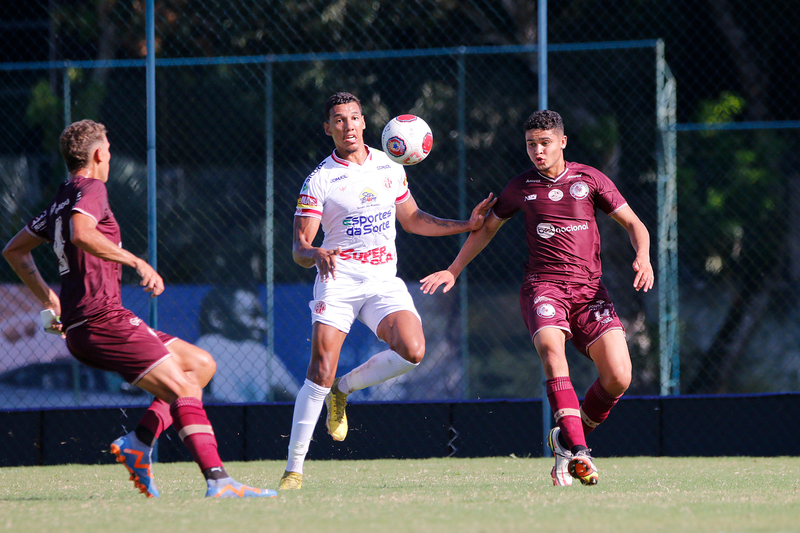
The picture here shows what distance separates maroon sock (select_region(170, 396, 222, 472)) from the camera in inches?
149

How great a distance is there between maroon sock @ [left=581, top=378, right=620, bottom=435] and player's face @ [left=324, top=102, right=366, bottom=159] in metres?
1.80

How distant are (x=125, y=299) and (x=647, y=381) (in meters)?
4.18

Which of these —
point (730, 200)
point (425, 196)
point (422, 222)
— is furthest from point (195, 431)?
point (730, 200)

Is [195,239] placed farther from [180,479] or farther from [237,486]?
[237,486]

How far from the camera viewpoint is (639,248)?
186 inches

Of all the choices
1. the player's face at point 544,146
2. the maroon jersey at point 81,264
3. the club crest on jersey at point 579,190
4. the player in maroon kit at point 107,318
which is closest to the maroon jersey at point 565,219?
the club crest on jersey at point 579,190

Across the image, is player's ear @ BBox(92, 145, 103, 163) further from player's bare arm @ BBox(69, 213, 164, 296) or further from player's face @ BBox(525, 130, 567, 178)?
player's face @ BBox(525, 130, 567, 178)

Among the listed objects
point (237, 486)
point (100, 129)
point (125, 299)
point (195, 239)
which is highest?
point (100, 129)

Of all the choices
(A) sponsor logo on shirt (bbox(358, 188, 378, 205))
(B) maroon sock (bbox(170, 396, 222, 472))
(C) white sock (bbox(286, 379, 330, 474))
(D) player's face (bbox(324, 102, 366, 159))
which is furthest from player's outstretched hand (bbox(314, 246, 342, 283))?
(B) maroon sock (bbox(170, 396, 222, 472))

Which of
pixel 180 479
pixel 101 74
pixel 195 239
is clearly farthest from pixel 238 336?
pixel 101 74

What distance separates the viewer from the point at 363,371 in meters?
4.89

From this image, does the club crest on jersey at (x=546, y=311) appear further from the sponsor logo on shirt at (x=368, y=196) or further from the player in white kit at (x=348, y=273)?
the sponsor logo on shirt at (x=368, y=196)

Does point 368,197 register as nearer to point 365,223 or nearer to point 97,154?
point 365,223

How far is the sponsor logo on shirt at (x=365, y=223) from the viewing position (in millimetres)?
4820
